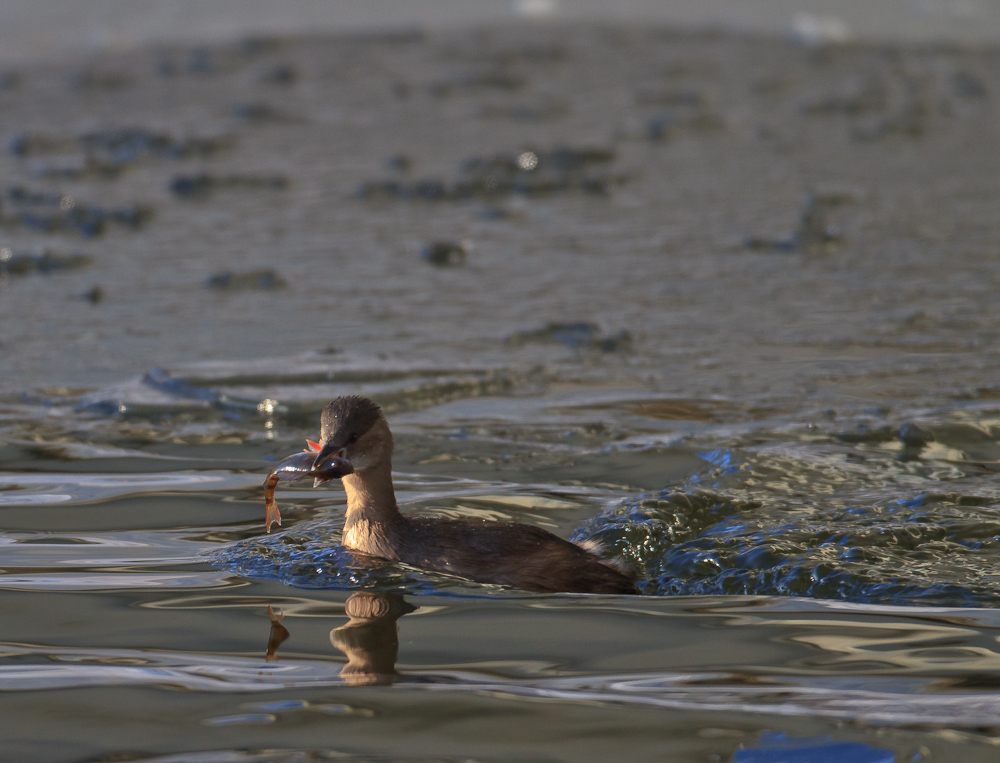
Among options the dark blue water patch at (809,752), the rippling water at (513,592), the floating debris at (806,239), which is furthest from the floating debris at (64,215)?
the dark blue water patch at (809,752)

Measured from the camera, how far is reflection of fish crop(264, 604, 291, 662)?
3.35m

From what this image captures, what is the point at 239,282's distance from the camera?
24.6ft

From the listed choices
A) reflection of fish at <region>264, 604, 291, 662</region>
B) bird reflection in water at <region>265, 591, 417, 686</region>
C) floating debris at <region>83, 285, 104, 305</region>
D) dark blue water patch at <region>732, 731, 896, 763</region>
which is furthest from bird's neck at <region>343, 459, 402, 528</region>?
floating debris at <region>83, 285, 104, 305</region>

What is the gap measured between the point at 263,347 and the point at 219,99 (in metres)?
7.17

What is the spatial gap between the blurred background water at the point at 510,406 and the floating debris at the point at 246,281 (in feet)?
0.05

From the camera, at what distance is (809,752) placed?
2789 mm

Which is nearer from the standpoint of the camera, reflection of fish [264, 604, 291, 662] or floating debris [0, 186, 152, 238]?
reflection of fish [264, 604, 291, 662]

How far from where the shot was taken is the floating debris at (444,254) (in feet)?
26.4

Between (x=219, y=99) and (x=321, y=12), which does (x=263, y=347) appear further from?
(x=321, y=12)

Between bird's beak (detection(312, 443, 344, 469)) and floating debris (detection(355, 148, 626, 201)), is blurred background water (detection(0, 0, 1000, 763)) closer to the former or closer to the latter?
floating debris (detection(355, 148, 626, 201))

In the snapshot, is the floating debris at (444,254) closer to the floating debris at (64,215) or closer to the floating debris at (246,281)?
the floating debris at (246,281)

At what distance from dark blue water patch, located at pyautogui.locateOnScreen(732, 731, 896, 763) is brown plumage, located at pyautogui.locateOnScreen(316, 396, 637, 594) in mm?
952

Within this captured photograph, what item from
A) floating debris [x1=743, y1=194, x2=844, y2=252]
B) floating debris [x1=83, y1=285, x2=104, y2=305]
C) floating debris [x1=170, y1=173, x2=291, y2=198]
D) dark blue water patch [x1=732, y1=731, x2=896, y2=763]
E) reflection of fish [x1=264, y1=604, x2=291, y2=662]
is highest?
floating debris [x1=170, y1=173, x2=291, y2=198]

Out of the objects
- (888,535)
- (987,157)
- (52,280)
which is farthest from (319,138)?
(888,535)
